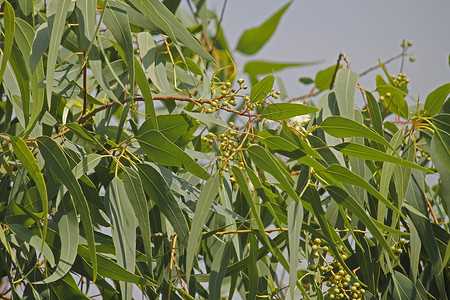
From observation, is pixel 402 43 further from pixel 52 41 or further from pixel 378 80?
pixel 52 41

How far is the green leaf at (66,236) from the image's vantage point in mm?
692

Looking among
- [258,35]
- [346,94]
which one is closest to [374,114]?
[346,94]

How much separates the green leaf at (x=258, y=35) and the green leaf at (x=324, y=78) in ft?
1.25

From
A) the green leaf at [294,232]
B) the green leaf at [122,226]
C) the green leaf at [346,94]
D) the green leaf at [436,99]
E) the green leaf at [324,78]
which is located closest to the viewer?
the green leaf at [294,232]

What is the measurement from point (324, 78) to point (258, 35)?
418mm

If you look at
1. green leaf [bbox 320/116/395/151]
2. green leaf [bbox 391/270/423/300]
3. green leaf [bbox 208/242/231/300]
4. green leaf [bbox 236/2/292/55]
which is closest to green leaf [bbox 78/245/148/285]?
green leaf [bbox 208/242/231/300]

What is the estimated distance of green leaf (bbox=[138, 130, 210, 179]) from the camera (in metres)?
0.74

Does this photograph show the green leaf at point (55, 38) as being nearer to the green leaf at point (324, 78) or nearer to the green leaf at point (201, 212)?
the green leaf at point (201, 212)

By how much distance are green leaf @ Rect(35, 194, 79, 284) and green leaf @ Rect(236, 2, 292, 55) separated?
578mm

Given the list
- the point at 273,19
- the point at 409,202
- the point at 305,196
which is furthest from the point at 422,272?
the point at 273,19

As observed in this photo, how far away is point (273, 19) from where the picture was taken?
1.13 meters

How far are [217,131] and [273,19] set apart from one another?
0.37 metres

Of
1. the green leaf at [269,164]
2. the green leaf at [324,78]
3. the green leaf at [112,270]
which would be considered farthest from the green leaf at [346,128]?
the green leaf at [324,78]

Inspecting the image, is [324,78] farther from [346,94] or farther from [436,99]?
[346,94]
